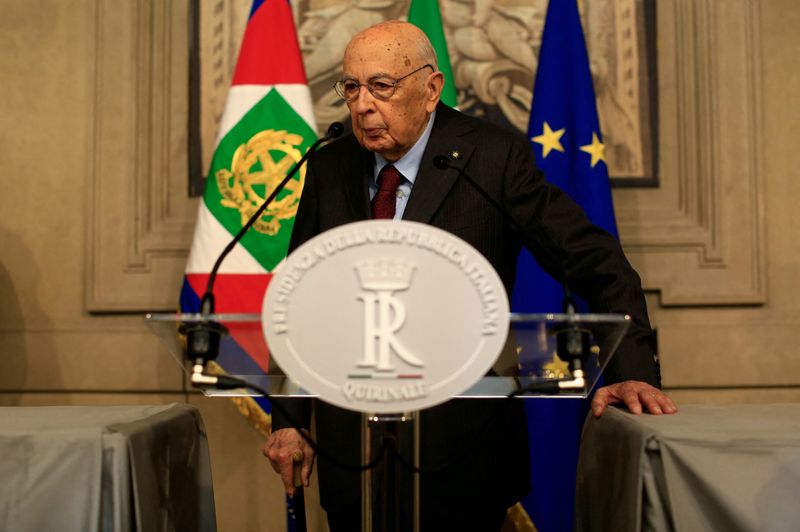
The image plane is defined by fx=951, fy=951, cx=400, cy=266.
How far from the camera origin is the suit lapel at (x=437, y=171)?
79.7 inches

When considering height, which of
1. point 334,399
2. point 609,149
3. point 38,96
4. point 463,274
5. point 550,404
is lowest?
point 550,404

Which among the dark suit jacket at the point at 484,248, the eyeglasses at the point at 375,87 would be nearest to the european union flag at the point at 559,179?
the dark suit jacket at the point at 484,248

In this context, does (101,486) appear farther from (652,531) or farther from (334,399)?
(652,531)

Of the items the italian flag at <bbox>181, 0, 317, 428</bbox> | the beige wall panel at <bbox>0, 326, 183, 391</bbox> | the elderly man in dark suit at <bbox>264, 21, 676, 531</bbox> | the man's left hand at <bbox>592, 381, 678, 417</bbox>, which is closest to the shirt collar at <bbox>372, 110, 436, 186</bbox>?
the elderly man in dark suit at <bbox>264, 21, 676, 531</bbox>

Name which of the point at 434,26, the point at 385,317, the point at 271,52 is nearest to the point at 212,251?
the point at 271,52

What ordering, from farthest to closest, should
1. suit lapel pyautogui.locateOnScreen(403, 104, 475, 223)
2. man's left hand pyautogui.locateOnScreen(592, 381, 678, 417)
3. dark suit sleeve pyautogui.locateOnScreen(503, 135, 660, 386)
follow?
suit lapel pyautogui.locateOnScreen(403, 104, 475, 223), dark suit sleeve pyautogui.locateOnScreen(503, 135, 660, 386), man's left hand pyautogui.locateOnScreen(592, 381, 678, 417)

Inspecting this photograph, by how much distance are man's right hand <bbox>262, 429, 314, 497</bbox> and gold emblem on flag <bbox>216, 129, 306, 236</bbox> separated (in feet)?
5.88

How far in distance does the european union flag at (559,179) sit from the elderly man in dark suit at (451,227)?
132cm

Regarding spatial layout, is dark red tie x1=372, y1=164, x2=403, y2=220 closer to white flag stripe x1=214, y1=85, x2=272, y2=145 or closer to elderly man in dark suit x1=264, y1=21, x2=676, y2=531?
A: elderly man in dark suit x1=264, y1=21, x2=676, y2=531

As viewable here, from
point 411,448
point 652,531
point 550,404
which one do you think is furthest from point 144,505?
point 550,404

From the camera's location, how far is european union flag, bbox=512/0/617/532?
3389mm

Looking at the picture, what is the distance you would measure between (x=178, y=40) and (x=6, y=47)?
75cm

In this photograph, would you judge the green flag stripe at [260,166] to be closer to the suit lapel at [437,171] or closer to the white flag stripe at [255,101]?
the white flag stripe at [255,101]

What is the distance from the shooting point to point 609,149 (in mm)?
3822
